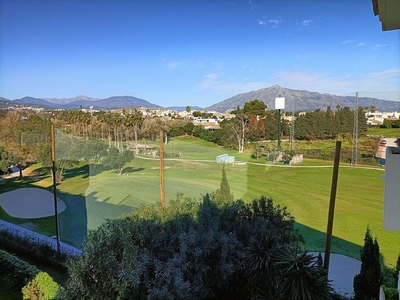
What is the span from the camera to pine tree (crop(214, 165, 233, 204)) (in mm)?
4214

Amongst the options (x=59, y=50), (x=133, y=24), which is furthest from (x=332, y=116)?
(x=59, y=50)

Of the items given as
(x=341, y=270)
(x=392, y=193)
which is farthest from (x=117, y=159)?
(x=392, y=193)

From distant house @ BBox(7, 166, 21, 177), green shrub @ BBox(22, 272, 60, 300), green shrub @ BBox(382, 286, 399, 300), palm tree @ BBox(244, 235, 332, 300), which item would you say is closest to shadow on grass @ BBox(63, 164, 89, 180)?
green shrub @ BBox(22, 272, 60, 300)

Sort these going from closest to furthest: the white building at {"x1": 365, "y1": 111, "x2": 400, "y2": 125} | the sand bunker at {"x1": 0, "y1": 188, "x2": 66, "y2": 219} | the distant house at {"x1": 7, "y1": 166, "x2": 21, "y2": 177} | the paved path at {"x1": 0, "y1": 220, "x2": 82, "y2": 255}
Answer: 1. the paved path at {"x1": 0, "y1": 220, "x2": 82, "y2": 255}
2. the white building at {"x1": 365, "y1": 111, "x2": 400, "y2": 125}
3. the sand bunker at {"x1": 0, "y1": 188, "x2": 66, "y2": 219}
4. the distant house at {"x1": 7, "y1": 166, "x2": 21, "y2": 177}

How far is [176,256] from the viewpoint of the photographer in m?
2.98

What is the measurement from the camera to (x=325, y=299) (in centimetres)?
266

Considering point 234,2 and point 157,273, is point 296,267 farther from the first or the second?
point 234,2

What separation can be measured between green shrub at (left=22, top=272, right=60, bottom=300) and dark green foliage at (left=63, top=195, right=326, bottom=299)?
1.35ft

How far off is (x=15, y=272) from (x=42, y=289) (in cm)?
128

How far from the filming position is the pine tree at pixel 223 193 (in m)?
4.21

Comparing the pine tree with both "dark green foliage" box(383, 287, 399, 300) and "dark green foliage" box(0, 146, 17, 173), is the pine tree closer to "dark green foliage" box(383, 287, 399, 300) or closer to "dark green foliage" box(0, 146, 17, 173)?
"dark green foliage" box(383, 287, 399, 300)

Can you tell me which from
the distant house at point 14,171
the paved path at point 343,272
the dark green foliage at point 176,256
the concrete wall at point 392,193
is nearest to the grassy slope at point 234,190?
the paved path at point 343,272

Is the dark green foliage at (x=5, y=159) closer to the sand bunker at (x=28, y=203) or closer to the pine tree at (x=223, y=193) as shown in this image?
the sand bunker at (x=28, y=203)

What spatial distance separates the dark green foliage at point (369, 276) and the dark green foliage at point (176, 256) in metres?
0.87
